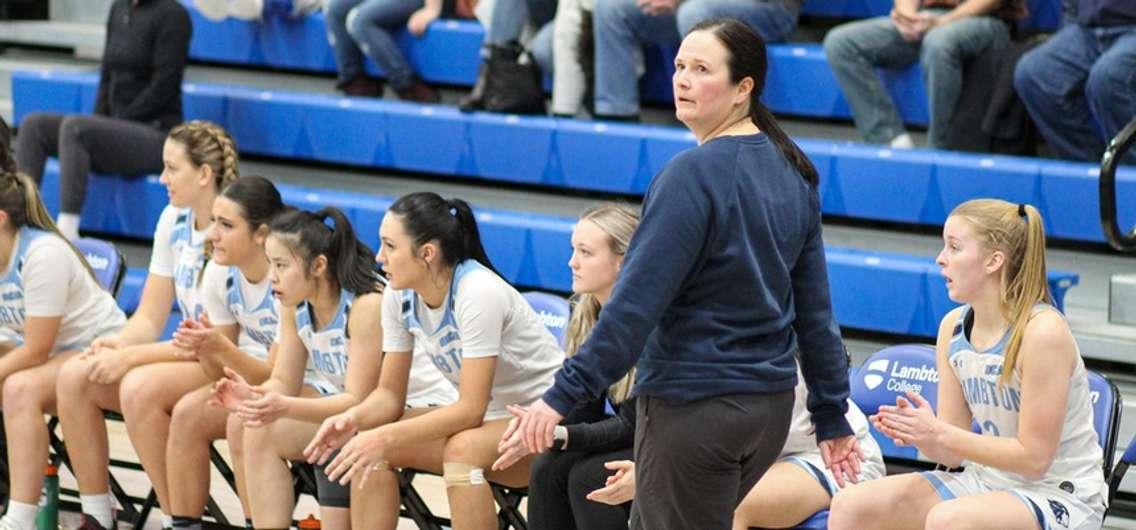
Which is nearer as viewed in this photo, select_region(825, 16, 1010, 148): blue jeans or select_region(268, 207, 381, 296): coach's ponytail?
select_region(268, 207, 381, 296): coach's ponytail

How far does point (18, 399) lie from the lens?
5094mm

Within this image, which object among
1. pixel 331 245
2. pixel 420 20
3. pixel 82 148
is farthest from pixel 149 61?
pixel 331 245

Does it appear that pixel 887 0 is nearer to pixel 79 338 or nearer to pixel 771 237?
pixel 79 338

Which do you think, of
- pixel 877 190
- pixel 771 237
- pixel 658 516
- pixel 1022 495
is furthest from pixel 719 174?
pixel 877 190

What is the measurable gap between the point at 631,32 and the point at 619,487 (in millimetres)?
3254

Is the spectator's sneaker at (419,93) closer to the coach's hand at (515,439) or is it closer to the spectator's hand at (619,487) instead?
the spectator's hand at (619,487)

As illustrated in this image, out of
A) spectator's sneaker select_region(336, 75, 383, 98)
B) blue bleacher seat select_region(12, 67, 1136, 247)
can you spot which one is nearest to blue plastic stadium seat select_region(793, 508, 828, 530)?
blue bleacher seat select_region(12, 67, 1136, 247)

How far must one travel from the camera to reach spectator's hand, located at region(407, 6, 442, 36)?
286 inches

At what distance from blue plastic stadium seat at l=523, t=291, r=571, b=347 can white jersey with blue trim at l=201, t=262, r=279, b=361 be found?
30.0 inches

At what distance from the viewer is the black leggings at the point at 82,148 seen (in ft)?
22.6

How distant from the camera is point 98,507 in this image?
16.5 feet

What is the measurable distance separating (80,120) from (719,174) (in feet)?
14.6

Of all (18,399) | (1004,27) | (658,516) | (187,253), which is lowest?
(18,399)

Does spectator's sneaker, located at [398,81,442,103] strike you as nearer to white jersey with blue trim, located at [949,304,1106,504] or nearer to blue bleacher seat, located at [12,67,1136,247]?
blue bleacher seat, located at [12,67,1136,247]
